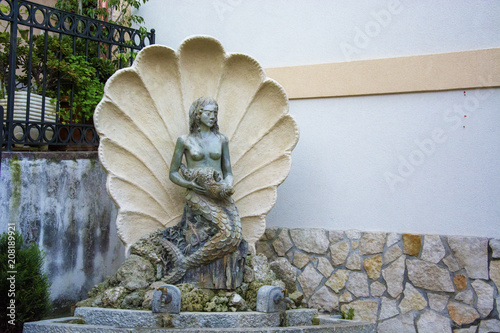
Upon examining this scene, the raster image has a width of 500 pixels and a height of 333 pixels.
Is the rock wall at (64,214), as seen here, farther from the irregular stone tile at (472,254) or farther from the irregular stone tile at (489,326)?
the irregular stone tile at (489,326)

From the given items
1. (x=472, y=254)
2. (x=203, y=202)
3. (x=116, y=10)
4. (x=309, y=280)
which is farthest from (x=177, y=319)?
(x=116, y=10)

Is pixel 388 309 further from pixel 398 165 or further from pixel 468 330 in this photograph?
pixel 398 165

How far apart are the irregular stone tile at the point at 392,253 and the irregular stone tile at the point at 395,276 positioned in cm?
4

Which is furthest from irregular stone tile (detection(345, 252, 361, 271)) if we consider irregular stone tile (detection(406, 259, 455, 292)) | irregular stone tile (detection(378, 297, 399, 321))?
irregular stone tile (detection(406, 259, 455, 292))

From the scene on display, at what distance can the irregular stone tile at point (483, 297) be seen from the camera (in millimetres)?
5484

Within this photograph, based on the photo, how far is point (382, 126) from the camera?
20.1 feet

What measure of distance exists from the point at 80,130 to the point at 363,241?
10.6ft

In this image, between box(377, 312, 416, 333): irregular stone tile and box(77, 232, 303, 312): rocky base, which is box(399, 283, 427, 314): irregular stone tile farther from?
box(77, 232, 303, 312): rocky base

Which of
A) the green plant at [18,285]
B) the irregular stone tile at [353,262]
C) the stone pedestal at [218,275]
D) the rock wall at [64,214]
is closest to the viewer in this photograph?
the green plant at [18,285]

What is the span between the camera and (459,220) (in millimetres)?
5688

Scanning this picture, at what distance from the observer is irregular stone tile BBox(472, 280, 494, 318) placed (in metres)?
5.48

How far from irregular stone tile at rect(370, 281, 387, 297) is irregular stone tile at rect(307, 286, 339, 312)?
0.38 metres

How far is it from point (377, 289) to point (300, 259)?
2.87 ft

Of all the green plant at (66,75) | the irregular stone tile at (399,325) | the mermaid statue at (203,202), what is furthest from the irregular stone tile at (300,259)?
the green plant at (66,75)
